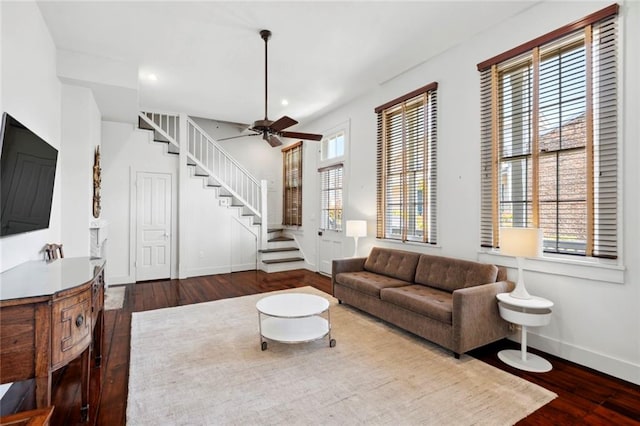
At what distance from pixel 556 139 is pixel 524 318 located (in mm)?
1714

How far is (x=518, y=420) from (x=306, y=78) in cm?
473

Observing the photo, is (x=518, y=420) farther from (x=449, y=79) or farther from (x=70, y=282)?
(x=449, y=79)

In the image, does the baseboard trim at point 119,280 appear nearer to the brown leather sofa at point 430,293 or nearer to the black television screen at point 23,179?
the black television screen at point 23,179

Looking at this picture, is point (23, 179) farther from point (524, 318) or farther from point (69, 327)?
point (524, 318)

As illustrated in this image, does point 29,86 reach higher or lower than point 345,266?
higher

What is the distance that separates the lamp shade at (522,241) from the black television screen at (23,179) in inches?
156

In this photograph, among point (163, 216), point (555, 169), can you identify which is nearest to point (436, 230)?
point (555, 169)

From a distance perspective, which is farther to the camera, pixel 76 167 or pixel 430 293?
pixel 76 167

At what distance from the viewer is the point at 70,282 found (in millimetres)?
1814

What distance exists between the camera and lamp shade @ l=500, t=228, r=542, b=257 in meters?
2.72

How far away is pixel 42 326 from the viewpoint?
1.53 metres

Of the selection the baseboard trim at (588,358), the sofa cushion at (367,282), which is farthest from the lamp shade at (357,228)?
the baseboard trim at (588,358)

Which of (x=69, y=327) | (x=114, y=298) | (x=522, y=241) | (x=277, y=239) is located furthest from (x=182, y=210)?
(x=522, y=241)

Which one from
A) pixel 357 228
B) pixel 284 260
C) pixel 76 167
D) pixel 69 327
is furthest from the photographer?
pixel 284 260
